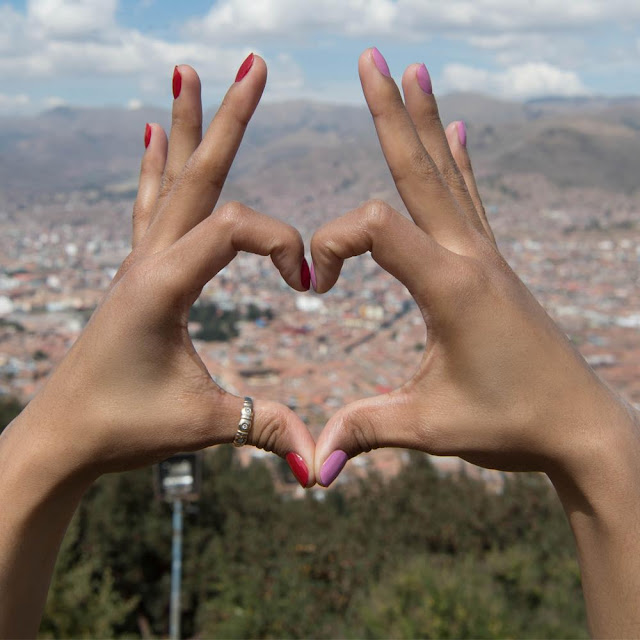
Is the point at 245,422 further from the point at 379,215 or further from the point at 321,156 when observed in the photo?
the point at 321,156

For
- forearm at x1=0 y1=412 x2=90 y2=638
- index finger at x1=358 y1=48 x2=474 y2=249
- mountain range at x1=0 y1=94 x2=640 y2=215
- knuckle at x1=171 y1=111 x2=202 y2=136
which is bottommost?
forearm at x1=0 y1=412 x2=90 y2=638

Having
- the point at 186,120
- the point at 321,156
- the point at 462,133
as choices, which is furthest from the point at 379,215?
the point at 321,156

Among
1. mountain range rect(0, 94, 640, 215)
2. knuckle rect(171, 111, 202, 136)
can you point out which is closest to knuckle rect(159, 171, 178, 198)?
knuckle rect(171, 111, 202, 136)

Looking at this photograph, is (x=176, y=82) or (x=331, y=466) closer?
(x=331, y=466)

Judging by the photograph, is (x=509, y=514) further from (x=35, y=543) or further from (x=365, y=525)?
(x=35, y=543)

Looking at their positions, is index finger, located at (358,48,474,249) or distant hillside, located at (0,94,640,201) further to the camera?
distant hillside, located at (0,94,640,201)

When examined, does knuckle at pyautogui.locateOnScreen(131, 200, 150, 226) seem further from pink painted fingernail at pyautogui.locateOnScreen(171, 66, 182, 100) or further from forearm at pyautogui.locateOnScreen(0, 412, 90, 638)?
forearm at pyautogui.locateOnScreen(0, 412, 90, 638)
